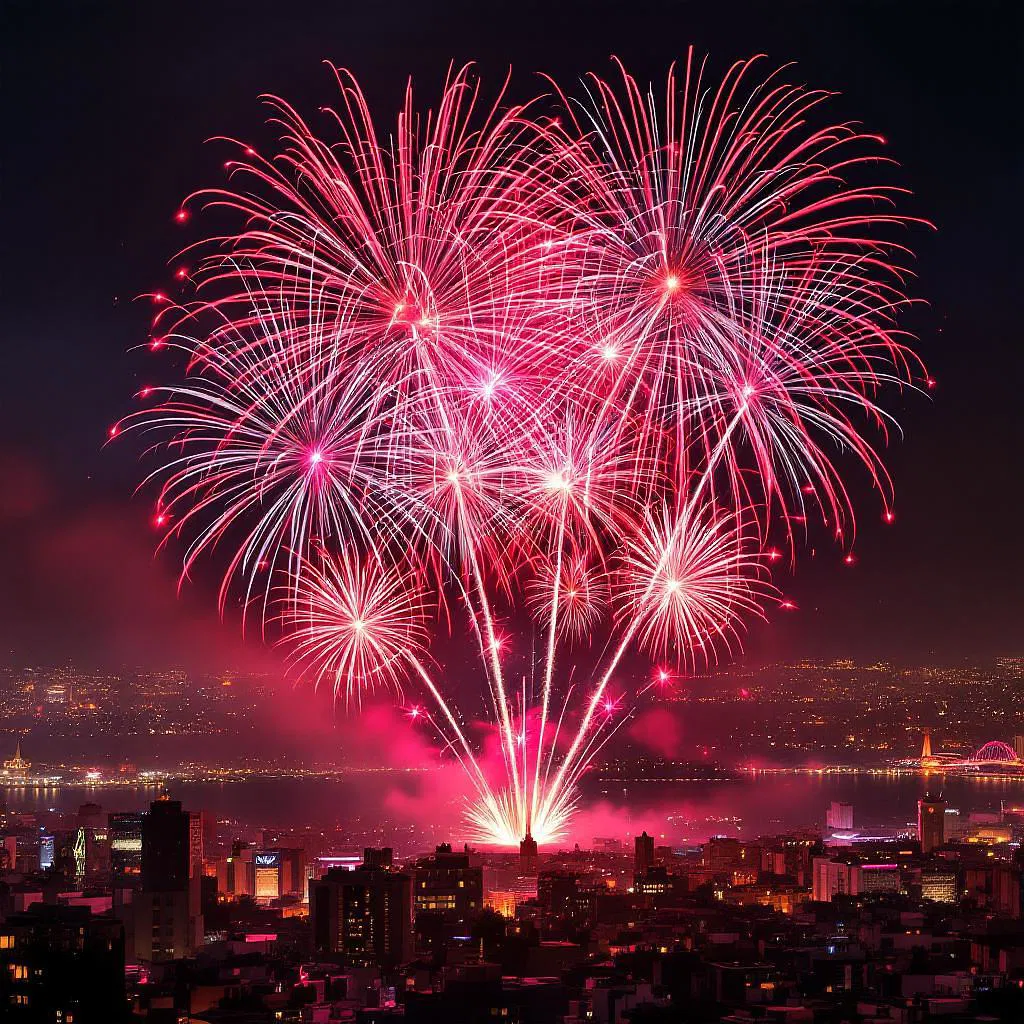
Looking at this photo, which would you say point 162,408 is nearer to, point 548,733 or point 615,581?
point 615,581

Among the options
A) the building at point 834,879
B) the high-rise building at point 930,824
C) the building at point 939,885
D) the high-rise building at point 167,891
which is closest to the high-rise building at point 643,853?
the building at point 834,879

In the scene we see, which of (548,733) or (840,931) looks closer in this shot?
(840,931)

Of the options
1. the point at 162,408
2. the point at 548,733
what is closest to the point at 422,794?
the point at 548,733

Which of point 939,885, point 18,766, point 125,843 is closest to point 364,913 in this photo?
point 125,843

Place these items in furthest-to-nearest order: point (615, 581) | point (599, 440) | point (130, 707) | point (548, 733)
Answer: point (130, 707)
point (548, 733)
point (615, 581)
point (599, 440)

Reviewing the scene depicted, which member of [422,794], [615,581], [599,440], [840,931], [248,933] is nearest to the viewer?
[599,440]

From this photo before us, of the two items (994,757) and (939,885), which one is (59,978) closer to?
(939,885)
